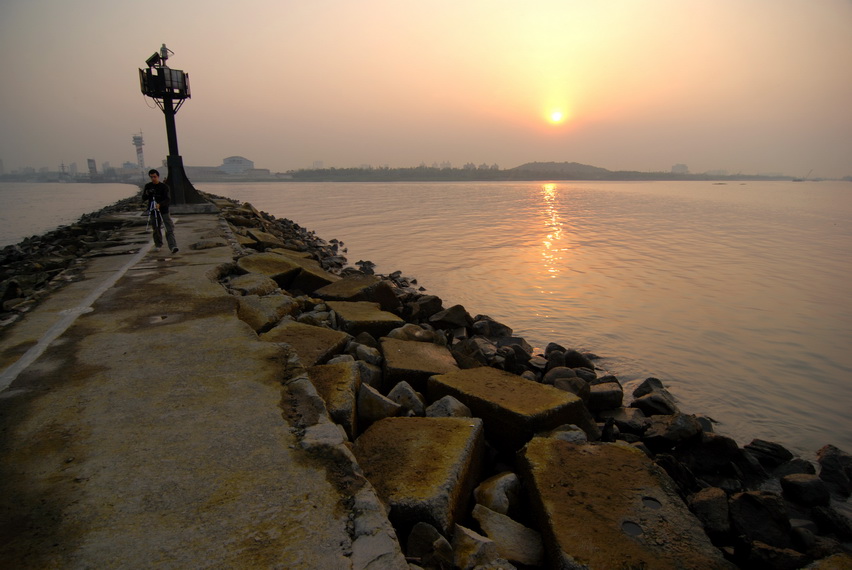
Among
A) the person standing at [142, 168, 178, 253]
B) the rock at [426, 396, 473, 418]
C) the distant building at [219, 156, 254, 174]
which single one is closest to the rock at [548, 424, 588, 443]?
the rock at [426, 396, 473, 418]

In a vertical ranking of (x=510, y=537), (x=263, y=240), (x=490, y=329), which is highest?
(x=263, y=240)

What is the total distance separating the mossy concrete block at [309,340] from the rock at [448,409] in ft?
3.21

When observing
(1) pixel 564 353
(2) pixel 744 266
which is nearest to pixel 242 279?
(1) pixel 564 353

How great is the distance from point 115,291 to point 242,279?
1250mm

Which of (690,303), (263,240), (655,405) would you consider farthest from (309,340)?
(690,303)

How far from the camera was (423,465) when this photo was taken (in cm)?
223

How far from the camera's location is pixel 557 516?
79.0 inches

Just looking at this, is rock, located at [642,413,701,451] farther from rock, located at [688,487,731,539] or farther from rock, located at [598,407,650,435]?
rock, located at [688,487,731,539]

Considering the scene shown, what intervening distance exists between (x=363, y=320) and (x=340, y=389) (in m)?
2.09

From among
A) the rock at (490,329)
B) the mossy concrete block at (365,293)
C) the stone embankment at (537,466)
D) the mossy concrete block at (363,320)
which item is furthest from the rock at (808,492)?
the mossy concrete block at (365,293)

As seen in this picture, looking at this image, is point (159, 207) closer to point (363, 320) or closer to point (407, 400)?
point (363, 320)

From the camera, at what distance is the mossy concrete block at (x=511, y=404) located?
9.30 feet

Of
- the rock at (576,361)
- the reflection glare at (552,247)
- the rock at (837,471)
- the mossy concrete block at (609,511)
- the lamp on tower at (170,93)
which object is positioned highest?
the lamp on tower at (170,93)

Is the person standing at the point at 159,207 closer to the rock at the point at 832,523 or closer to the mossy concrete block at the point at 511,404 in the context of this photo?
the mossy concrete block at the point at 511,404
